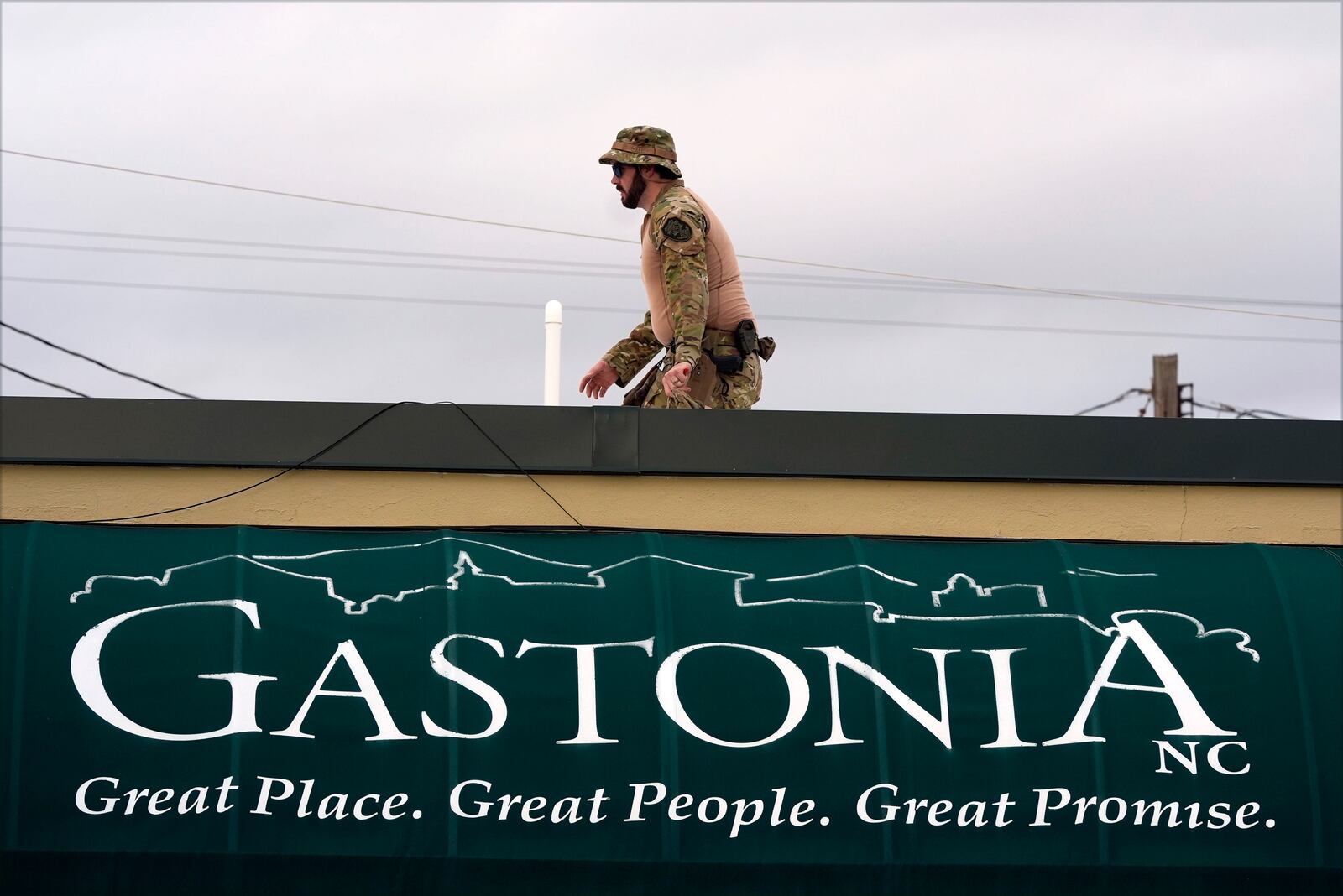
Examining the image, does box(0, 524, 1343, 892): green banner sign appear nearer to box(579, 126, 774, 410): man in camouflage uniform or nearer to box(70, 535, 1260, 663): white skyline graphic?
box(70, 535, 1260, 663): white skyline graphic

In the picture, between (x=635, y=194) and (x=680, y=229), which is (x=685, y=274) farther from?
(x=635, y=194)

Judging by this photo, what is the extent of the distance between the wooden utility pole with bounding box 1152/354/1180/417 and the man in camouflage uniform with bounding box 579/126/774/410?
2444cm

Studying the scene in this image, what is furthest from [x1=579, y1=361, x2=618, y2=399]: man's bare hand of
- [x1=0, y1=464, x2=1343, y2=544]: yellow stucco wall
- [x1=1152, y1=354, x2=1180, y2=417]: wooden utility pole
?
[x1=1152, y1=354, x2=1180, y2=417]: wooden utility pole

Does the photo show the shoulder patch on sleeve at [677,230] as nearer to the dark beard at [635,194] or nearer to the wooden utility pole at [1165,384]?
the dark beard at [635,194]

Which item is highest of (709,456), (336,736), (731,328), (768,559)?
(731,328)

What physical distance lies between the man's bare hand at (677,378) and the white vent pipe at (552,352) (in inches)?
26.0

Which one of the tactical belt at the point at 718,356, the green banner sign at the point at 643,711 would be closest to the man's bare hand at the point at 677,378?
the tactical belt at the point at 718,356

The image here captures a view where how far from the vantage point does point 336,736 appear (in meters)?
7.17

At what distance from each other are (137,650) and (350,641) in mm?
962

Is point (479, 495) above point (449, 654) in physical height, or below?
above

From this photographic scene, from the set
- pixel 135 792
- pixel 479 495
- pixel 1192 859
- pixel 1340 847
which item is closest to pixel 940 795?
pixel 1192 859

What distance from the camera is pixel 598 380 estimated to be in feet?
31.1

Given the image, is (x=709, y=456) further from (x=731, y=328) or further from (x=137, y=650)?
(x=137, y=650)

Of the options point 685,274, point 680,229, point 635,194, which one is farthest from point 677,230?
point 635,194
